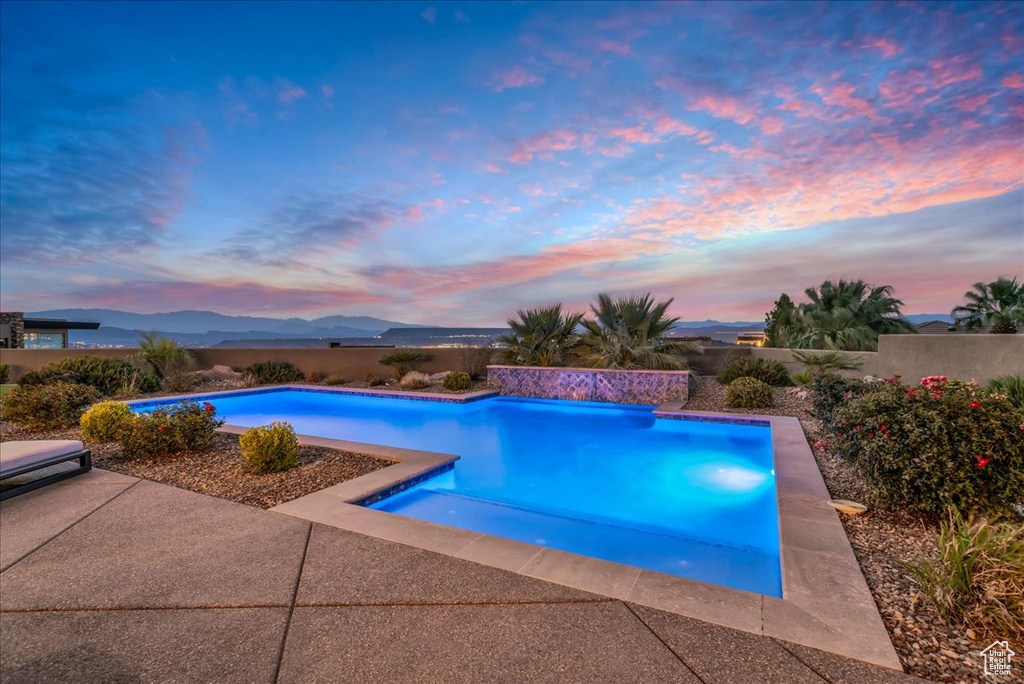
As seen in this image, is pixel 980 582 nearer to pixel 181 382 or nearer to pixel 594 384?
pixel 594 384

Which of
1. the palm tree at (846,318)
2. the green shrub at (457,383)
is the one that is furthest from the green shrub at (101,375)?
the palm tree at (846,318)

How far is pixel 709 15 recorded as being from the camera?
7.66 metres

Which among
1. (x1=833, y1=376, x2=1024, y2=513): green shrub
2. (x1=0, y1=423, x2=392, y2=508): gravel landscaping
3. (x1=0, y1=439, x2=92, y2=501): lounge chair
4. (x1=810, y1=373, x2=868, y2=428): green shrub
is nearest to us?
(x1=833, y1=376, x2=1024, y2=513): green shrub


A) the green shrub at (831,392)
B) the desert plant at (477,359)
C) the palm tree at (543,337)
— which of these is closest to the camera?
the green shrub at (831,392)

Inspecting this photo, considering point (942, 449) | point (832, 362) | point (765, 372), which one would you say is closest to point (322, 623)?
point (942, 449)

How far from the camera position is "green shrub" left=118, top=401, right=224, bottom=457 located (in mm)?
5305

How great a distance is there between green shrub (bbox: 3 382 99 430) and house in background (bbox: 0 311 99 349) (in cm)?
1388

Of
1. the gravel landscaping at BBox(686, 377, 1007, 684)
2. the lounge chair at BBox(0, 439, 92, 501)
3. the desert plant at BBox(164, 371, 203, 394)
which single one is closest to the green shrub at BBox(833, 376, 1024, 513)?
the gravel landscaping at BBox(686, 377, 1007, 684)

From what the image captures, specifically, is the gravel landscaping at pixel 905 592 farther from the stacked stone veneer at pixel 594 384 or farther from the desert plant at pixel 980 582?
the stacked stone veneer at pixel 594 384

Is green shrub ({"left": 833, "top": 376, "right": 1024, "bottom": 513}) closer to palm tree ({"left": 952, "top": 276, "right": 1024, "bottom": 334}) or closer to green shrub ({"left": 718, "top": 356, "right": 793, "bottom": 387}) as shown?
green shrub ({"left": 718, "top": 356, "right": 793, "bottom": 387})

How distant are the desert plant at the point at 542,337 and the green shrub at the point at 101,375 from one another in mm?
9137

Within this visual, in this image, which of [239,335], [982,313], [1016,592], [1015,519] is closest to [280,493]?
[1016,592]

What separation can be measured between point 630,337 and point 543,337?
2368mm

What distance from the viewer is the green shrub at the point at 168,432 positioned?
17.4 ft
